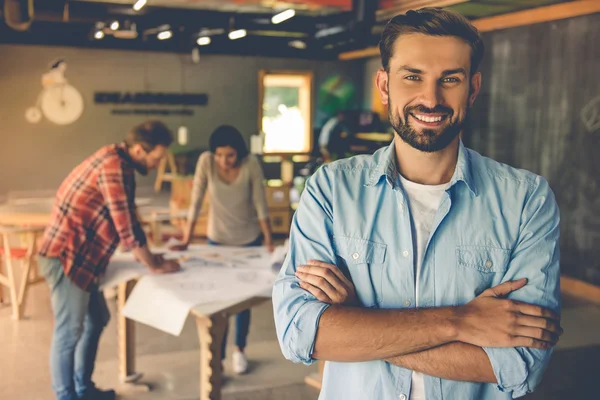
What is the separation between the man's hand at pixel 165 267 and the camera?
11.6 ft

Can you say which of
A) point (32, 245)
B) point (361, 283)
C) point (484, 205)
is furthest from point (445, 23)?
point (32, 245)

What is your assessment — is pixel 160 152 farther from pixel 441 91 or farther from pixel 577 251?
pixel 577 251

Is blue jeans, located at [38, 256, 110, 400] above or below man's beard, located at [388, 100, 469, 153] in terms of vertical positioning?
below

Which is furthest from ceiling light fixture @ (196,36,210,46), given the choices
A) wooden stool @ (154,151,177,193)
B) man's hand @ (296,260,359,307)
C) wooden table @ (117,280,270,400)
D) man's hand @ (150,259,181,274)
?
man's hand @ (296,260,359,307)

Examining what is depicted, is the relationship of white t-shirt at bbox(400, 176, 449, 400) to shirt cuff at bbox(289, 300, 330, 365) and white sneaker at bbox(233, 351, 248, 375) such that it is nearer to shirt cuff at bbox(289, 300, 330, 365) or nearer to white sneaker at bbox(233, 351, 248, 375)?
shirt cuff at bbox(289, 300, 330, 365)

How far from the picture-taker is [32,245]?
5.70 meters

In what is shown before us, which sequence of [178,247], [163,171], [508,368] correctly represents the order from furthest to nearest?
[163,171], [178,247], [508,368]

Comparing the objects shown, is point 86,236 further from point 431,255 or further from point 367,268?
point 431,255

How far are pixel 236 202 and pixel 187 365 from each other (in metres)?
1.19

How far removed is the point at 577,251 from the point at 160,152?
15.3 ft

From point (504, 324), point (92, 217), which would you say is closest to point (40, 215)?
point (92, 217)

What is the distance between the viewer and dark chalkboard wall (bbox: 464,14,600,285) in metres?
6.31

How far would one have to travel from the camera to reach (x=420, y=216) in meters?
1.58

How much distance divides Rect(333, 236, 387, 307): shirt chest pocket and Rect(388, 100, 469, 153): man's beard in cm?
26
